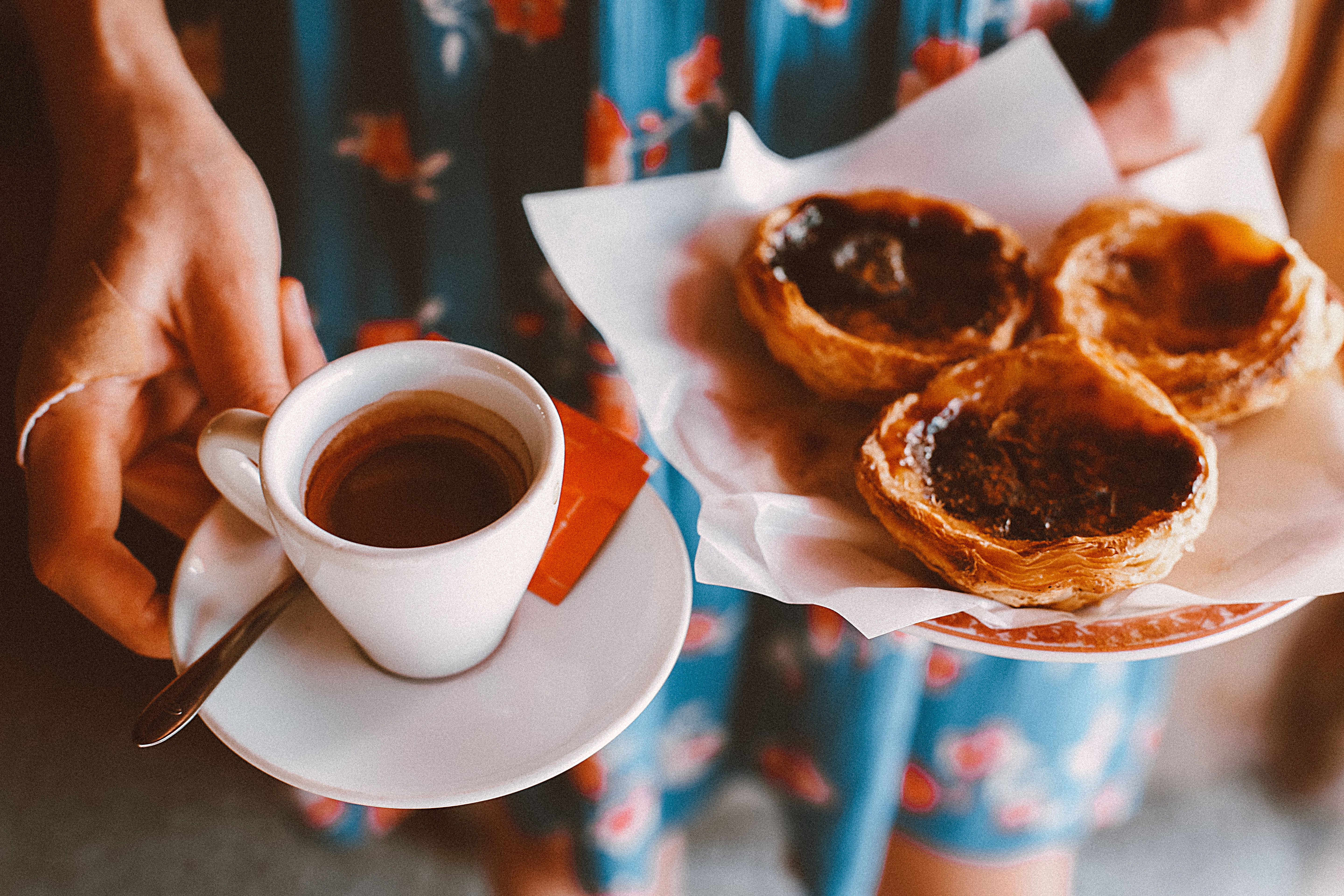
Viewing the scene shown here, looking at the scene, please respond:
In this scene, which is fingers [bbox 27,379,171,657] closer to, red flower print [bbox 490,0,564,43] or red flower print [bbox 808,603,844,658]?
red flower print [bbox 490,0,564,43]

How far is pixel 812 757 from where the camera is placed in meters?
1.29

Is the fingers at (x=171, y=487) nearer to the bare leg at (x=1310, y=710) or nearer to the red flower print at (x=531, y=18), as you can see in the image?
the red flower print at (x=531, y=18)

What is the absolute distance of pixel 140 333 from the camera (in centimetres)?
76

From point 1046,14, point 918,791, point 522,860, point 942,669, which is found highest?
point 1046,14

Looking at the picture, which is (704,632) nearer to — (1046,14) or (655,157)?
(655,157)

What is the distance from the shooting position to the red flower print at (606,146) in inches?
34.5

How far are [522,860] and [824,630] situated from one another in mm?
559

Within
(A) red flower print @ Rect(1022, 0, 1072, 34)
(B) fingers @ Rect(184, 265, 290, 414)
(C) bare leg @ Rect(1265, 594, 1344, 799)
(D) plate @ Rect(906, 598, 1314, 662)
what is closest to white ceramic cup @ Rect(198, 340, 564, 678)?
(B) fingers @ Rect(184, 265, 290, 414)

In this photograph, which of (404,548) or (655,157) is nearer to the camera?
(404,548)

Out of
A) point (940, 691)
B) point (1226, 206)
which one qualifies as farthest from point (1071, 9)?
point (940, 691)

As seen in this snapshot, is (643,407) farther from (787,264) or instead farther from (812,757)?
(812,757)

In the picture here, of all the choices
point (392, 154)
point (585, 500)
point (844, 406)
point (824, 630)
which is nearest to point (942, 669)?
point (824, 630)

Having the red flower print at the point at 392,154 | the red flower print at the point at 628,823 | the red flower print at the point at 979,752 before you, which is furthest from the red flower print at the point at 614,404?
the red flower print at the point at 979,752

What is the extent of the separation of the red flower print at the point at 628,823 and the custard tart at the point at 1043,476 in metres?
0.64
